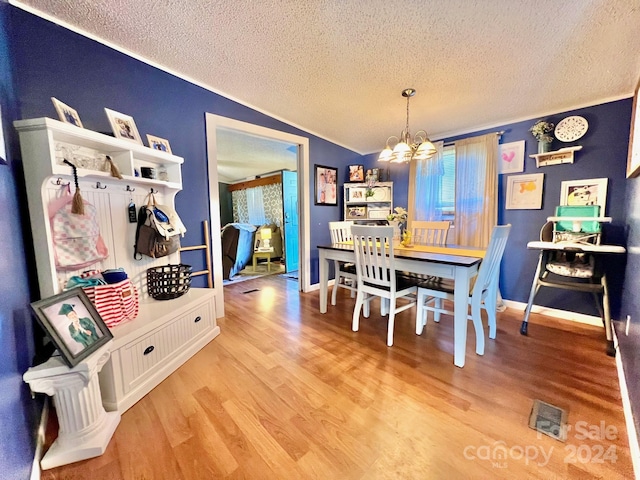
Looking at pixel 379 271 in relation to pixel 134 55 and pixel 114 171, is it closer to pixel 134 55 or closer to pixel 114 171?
pixel 114 171

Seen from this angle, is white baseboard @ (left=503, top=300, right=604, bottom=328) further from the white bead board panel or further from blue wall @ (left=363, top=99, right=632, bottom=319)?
the white bead board panel

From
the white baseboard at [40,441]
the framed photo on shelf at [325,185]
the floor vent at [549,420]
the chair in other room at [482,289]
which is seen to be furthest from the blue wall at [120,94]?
the floor vent at [549,420]

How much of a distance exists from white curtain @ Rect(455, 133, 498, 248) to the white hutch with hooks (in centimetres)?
313

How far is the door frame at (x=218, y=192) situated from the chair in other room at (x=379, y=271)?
4.75ft

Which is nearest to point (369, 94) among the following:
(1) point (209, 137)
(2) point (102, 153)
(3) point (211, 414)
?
(1) point (209, 137)

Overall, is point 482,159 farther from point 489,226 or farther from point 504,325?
point 504,325

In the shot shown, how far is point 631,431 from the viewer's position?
1.20 meters

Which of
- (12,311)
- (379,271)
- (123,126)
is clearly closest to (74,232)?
(12,311)

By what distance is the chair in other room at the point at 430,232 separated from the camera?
9.28ft

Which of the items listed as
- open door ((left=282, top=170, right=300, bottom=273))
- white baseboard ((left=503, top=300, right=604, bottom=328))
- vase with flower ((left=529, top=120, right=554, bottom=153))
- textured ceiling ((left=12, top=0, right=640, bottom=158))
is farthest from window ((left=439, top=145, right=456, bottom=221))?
open door ((left=282, top=170, right=300, bottom=273))

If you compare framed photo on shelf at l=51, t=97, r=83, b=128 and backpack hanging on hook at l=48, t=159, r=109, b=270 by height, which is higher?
framed photo on shelf at l=51, t=97, r=83, b=128

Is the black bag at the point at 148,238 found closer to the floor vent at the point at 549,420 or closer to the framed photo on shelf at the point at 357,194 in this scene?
the floor vent at the point at 549,420

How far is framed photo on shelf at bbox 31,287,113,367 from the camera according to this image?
3.59 feet

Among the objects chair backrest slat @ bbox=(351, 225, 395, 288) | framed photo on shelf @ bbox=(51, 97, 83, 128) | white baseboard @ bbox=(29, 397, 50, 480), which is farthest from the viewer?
chair backrest slat @ bbox=(351, 225, 395, 288)
